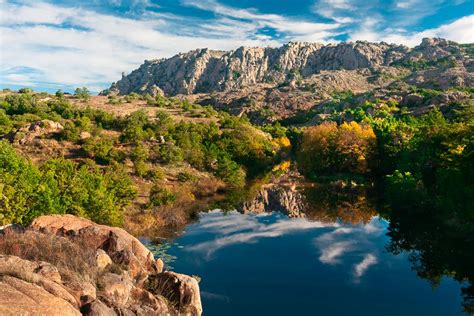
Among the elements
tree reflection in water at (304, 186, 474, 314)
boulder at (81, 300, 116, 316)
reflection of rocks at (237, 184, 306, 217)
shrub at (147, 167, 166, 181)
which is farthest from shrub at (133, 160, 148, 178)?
boulder at (81, 300, 116, 316)

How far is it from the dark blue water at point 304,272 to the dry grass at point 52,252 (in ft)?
32.6

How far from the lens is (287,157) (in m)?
103

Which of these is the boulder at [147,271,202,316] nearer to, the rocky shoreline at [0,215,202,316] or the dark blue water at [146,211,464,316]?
the rocky shoreline at [0,215,202,316]

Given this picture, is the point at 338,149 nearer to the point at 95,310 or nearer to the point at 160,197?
the point at 160,197

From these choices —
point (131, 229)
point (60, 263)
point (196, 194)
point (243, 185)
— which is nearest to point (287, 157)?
point (243, 185)

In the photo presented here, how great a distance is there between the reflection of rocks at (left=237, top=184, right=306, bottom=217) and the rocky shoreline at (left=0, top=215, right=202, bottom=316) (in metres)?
32.5

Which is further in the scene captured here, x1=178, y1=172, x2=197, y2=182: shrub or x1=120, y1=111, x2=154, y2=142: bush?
x1=120, y1=111, x2=154, y2=142: bush

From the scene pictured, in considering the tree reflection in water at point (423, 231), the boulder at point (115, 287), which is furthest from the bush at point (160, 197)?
the boulder at point (115, 287)

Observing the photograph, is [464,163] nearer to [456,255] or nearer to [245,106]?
[456,255]

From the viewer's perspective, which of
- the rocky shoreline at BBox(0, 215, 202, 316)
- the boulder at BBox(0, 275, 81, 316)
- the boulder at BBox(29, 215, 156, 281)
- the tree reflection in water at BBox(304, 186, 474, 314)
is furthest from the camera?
the tree reflection in water at BBox(304, 186, 474, 314)

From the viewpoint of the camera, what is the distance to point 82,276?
1980cm

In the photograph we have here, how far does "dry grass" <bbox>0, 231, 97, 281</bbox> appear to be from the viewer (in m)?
20.7

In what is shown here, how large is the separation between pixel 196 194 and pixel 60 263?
150ft

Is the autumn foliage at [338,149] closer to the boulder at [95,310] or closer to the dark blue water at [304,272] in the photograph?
the dark blue water at [304,272]
